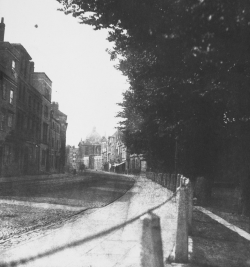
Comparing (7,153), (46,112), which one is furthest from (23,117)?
(46,112)

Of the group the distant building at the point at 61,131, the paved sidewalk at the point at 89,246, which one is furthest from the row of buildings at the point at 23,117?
the paved sidewalk at the point at 89,246

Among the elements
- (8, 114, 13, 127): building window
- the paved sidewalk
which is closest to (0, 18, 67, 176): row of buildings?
(8, 114, 13, 127): building window

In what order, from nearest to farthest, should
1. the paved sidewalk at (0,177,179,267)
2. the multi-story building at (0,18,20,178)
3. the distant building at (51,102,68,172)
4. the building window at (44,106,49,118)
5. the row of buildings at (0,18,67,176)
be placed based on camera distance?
the paved sidewalk at (0,177,179,267), the multi-story building at (0,18,20,178), the row of buildings at (0,18,67,176), the building window at (44,106,49,118), the distant building at (51,102,68,172)

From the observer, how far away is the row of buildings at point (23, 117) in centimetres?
2748

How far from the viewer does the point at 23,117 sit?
33656 millimetres

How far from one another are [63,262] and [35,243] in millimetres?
1075

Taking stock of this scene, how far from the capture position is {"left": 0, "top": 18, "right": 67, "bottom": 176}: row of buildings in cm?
2748

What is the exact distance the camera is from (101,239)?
519 centimetres

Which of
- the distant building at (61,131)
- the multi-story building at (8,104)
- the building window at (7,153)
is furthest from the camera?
the distant building at (61,131)

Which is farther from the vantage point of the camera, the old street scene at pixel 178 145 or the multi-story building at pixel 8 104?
the multi-story building at pixel 8 104

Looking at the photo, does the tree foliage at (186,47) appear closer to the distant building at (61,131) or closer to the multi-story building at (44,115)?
the multi-story building at (44,115)

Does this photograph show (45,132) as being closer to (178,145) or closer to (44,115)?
(44,115)

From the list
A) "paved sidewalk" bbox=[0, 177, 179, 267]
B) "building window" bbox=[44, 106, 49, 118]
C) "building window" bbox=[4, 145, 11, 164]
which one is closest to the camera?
"paved sidewalk" bbox=[0, 177, 179, 267]

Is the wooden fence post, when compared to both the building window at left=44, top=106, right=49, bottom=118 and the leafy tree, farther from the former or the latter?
the building window at left=44, top=106, right=49, bottom=118
